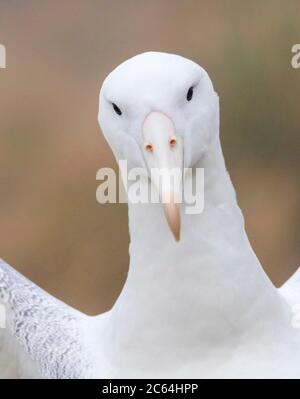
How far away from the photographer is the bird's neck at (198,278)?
1689 millimetres

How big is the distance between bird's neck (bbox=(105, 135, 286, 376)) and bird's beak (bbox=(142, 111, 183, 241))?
0.13m

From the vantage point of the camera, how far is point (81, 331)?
6.32 feet

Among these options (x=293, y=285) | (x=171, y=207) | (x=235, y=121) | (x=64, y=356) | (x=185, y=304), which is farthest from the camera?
(x=235, y=121)

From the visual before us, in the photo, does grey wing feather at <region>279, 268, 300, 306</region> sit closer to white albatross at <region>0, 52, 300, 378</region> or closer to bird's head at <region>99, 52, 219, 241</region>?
white albatross at <region>0, 52, 300, 378</region>

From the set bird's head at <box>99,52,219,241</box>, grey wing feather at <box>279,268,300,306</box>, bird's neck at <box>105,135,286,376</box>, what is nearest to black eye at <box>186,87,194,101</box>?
bird's head at <box>99,52,219,241</box>

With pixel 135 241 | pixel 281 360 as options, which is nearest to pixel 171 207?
pixel 135 241

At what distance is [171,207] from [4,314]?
1.63ft

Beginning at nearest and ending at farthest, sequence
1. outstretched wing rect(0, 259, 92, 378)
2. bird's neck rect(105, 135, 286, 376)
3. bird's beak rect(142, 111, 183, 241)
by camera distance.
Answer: bird's beak rect(142, 111, 183, 241) → bird's neck rect(105, 135, 286, 376) → outstretched wing rect(0, 259, 92, 378)

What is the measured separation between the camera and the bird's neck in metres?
1.69

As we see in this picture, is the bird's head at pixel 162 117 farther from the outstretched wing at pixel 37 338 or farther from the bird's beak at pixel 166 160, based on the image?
the outstretched wing at pixel 37 338

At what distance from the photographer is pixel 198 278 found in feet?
5.58

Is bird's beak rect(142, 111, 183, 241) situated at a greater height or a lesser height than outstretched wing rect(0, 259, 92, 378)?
greater
